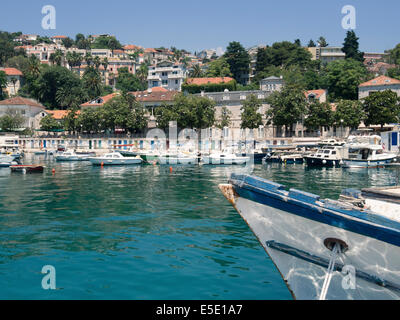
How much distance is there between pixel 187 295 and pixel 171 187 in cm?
2329

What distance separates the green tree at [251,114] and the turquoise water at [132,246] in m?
50.4

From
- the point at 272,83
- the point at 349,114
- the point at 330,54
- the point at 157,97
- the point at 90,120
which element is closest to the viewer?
the point at 349,114

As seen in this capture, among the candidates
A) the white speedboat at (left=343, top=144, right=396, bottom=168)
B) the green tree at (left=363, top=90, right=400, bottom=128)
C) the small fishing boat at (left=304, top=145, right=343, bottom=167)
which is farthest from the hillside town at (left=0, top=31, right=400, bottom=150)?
the small fishing boat at (left=304, top=145, right=343, bottom=167)

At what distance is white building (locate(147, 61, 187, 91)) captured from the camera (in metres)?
129

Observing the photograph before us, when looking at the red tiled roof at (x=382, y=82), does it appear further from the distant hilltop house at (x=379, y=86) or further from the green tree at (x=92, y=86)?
the green tree at (x=92, y=86)

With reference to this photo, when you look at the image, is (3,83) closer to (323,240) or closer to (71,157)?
(71,157)

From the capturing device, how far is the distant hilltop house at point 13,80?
13688 cm

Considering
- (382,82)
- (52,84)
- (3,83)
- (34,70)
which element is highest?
(34,70)

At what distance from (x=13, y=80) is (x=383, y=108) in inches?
4614

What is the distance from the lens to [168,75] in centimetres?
12962

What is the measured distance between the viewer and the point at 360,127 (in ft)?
275

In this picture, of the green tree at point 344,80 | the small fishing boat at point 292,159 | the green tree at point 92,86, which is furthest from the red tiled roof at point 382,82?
the green tree at point 92,86

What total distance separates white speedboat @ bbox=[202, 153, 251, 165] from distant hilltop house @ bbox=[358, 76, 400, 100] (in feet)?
149

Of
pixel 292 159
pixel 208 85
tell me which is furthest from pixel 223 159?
pixel 208 85
